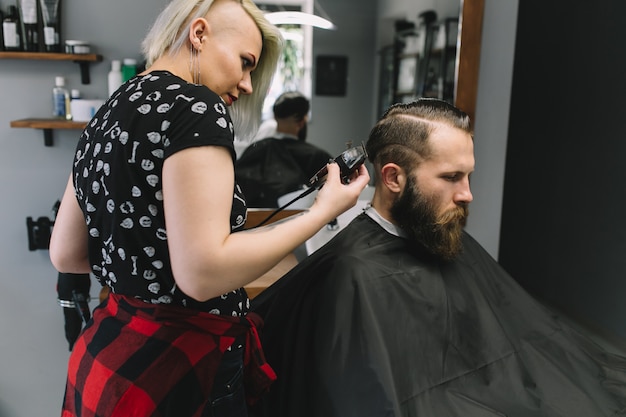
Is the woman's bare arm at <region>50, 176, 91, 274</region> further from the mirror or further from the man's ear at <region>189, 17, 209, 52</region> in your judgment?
the mirror

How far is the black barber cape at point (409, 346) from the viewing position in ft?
4.52

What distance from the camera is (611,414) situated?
1468 mm

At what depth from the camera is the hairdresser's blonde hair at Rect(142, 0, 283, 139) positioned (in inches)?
42.8

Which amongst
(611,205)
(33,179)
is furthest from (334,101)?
(611,205)

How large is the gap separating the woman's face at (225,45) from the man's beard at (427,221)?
26.2 inches

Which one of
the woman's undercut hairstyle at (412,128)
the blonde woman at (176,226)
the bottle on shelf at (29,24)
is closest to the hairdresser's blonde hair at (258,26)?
the blonde woman at (176,226)

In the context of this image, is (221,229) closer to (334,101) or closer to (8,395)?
(334,101)

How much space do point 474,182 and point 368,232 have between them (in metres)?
1.15

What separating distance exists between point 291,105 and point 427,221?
1038 millimetres

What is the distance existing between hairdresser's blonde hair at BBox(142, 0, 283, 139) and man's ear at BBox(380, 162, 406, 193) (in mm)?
438

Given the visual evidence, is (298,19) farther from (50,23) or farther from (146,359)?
(146,359)

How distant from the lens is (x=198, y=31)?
42.3 inches

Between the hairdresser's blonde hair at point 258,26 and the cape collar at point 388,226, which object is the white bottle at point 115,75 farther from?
the cape collar at point 388,226

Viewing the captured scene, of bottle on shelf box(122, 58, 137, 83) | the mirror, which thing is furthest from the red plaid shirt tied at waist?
the mirror
